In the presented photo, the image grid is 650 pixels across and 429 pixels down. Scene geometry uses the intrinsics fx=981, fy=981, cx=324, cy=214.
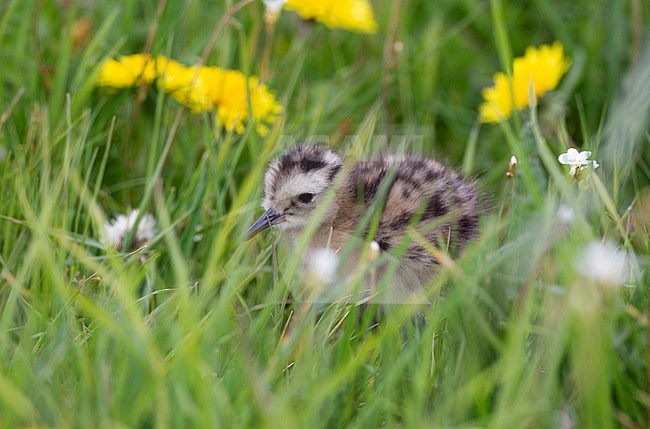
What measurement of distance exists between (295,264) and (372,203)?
64 centimetres

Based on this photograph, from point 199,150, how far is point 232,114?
0.62 ft

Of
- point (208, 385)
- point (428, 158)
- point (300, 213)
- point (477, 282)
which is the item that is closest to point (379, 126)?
point (428, 158)

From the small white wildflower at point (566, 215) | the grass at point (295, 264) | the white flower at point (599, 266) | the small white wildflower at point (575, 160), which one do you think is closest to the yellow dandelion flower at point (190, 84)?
the grass at point (295, 264)

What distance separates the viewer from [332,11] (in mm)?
3928

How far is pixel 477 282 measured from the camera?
82.3 inches

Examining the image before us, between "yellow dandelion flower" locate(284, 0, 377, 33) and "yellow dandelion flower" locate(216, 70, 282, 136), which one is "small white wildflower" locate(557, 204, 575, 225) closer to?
"yellow dandelion flower" locate(216, 70, 282, 136)

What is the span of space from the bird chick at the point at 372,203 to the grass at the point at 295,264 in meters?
→ 0.09

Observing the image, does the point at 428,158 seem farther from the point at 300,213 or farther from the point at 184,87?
the point at 184,87

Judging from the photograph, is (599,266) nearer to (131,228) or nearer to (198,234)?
(198,234)

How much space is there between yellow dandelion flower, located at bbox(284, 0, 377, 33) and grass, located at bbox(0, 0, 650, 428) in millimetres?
116

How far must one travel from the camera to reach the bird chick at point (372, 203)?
8.89ft

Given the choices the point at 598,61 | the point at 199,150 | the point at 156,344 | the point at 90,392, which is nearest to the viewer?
the point at 90,392

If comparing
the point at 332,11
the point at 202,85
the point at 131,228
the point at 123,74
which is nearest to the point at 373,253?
the point at 131,228

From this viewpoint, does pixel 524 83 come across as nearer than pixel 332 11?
Yes
